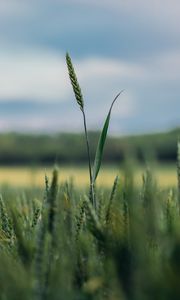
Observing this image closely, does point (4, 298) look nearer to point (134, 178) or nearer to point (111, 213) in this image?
point (134, 178)

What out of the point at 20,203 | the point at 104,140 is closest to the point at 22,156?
the point at 20,203

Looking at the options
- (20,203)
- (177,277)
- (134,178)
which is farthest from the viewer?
(20,203)

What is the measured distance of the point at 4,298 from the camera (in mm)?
692

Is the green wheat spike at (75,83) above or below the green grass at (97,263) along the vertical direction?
above

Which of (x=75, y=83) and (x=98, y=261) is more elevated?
(x=75, y=83)

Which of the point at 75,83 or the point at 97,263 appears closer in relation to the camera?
the point at 97,263

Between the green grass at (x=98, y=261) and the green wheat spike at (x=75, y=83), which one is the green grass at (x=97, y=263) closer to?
the green grass at (x=98, y=261)

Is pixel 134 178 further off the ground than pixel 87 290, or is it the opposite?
pixel 134 178

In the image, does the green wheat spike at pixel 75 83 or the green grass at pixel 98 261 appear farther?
the green wheat spike at pixel 75 83

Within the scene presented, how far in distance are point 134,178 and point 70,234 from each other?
20 cm

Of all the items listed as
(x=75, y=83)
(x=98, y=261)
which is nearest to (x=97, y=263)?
(x=98, y=261)

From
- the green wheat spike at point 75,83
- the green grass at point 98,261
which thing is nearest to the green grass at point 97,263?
the green grass at point 98,261

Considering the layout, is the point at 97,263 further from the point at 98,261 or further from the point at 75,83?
the point at 75,83

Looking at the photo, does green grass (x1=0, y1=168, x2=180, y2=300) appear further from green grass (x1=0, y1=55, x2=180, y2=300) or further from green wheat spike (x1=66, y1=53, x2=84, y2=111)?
green wheat spike (x1=66, y1=53, x2=84, y2=111)
